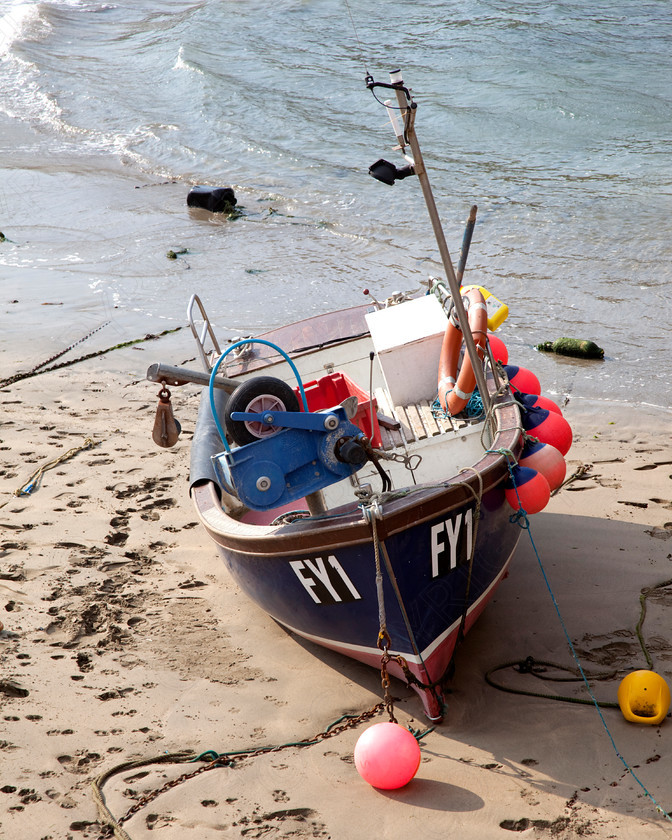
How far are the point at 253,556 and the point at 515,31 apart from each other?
23901 mm

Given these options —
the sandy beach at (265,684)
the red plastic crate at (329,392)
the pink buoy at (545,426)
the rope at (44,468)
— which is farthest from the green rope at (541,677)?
the rope at (44,468)

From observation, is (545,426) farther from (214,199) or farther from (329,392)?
(214,199)

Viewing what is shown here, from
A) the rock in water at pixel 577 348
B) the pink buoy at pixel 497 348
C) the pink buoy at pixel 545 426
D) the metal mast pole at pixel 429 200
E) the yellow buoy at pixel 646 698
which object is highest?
the metal mast pole at pixel 429 200

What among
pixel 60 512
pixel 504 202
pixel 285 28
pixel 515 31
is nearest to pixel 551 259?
pixel 504 202

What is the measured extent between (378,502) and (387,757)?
44.4 inches

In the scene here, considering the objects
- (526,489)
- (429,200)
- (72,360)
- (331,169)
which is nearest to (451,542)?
(526,489)

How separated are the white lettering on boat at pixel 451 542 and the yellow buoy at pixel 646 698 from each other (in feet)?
3.29

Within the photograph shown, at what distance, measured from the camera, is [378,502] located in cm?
381

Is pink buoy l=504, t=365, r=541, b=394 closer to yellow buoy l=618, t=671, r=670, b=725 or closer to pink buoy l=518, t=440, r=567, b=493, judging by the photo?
pink buoy l=518, t=440, r=567, b=493

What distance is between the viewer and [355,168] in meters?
16.5

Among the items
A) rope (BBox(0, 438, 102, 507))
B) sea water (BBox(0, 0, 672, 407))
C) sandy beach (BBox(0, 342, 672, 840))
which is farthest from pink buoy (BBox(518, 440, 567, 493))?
rope (BBox(0, 438, 102, 507))

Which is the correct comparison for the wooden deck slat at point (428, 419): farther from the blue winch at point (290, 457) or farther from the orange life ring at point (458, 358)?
the blue winch at point (290, 457)

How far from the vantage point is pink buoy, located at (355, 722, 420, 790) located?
349 centimetres

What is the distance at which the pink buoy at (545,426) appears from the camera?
4938 millimetres
